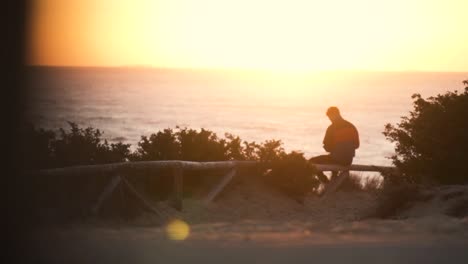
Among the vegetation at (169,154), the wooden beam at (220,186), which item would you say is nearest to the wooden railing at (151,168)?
the wooden beam at (220,186)

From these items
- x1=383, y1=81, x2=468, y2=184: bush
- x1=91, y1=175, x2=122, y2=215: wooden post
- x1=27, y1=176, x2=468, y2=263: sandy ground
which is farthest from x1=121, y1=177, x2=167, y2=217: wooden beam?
x1=383, y1=81, x2=468, y2=184: bush

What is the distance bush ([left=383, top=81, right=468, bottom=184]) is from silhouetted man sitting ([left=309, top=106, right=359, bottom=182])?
136cm

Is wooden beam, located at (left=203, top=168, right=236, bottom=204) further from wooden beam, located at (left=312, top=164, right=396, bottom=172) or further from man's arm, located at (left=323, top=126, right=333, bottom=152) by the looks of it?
man's arm, located at (left=323, top=126, right=333, bottom=152)

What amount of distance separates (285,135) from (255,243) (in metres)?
51.1

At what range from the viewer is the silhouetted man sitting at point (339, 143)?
16656 mm

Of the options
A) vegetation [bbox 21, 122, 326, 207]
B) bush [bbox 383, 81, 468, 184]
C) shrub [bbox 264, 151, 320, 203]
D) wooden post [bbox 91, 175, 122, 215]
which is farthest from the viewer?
shrub [bbox 264, 151, 320, 203]

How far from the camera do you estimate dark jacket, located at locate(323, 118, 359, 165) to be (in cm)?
1666

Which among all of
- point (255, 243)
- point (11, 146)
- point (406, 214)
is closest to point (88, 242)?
point (255, 243)

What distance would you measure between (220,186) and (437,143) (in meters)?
3.86

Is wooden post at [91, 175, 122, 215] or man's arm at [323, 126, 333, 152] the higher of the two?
man's arm at [323, 126, 333, 152]

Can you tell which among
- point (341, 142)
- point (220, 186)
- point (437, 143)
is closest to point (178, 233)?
point (220, 186)

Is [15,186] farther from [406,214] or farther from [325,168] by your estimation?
[325,168]

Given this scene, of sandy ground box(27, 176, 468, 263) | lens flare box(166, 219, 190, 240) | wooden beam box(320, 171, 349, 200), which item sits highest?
sandy ground box(27, 176, 468, 263)

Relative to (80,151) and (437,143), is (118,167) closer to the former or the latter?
(80,151)
